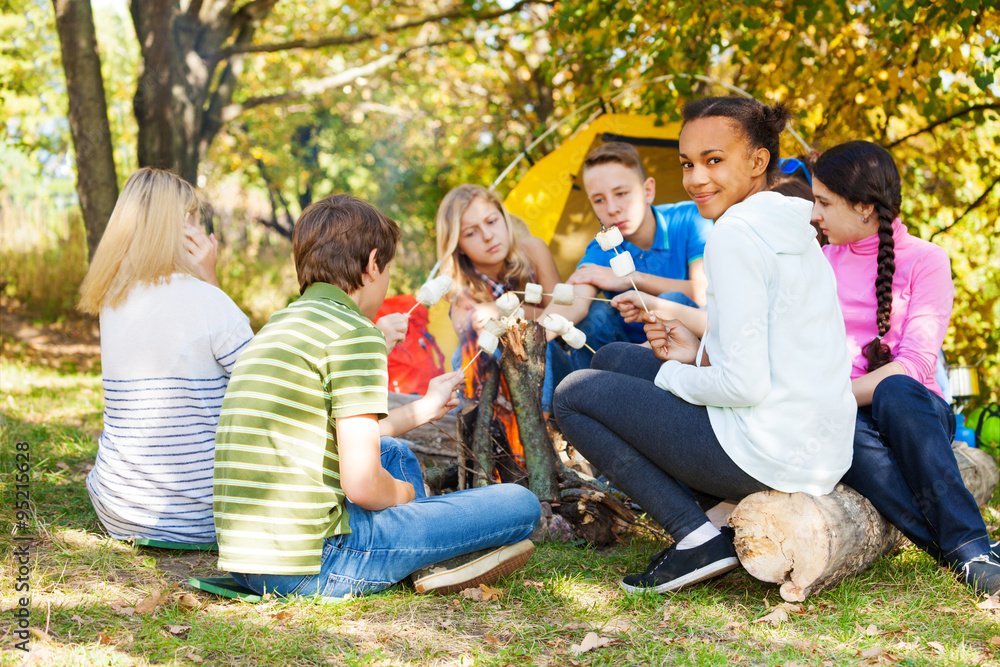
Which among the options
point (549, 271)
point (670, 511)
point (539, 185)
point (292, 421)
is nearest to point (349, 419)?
point (292, 421)

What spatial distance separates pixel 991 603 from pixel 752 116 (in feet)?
5.11

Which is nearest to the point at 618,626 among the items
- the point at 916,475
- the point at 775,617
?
the point at 775,617

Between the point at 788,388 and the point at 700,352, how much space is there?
1.12ft

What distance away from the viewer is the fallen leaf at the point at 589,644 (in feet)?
6.72

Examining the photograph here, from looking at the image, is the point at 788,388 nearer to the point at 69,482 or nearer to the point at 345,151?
the point at 69,482

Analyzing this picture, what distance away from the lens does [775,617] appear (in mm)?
2223

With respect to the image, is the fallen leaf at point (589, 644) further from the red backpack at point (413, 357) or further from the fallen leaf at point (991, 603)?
the red backpack at point (413, 357)

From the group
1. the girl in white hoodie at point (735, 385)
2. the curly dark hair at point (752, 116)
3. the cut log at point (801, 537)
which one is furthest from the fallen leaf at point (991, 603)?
the curly dark hair at point (752, 116)

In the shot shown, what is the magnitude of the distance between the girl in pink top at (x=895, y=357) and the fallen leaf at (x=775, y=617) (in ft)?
1.57

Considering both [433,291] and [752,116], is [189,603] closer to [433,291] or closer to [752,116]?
[433,291]

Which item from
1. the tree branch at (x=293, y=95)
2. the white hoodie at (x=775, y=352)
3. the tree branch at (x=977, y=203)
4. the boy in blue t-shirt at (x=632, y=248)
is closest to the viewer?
the white hoodie at (x=775, y=352)

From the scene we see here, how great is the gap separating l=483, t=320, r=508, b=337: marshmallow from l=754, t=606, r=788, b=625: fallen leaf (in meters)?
1.32

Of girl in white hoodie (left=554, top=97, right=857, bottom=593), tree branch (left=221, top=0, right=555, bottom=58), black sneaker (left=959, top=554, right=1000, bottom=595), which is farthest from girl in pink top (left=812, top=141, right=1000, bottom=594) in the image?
tree branch (left=221, top=0, right=555, bottom=58)

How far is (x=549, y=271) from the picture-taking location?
165 inches
